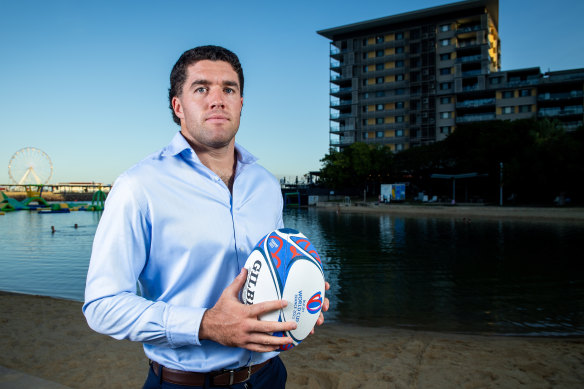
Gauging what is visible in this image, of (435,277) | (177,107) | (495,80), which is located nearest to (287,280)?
(177,107)

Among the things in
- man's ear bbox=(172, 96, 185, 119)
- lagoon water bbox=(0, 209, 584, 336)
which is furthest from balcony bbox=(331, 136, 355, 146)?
man's ear bbox=(172, 96, 185, 119)

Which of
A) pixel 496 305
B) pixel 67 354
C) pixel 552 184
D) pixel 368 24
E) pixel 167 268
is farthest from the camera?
pixel 368 24

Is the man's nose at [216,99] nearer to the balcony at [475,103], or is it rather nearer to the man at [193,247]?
the man at [193,247]

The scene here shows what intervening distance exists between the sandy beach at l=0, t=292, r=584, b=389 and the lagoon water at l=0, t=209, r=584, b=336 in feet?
4.15

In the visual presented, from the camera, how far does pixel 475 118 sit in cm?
7081

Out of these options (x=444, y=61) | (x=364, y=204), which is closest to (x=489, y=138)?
(x=364, y=204)

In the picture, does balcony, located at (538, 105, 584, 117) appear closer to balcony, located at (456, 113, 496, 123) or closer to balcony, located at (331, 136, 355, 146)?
balcony, located at (456, 113, 496, 123)

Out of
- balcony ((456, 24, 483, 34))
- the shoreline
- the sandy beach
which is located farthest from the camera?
balcony ((456, 24, 483, 34))

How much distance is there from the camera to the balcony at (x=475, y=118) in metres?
69.6

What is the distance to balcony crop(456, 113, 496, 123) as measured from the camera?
69.6 meters

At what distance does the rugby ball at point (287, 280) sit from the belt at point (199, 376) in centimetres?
29

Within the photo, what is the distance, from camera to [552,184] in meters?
37.8

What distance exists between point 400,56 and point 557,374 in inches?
3272

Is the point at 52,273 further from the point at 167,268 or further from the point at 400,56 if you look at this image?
the point at 400,56
